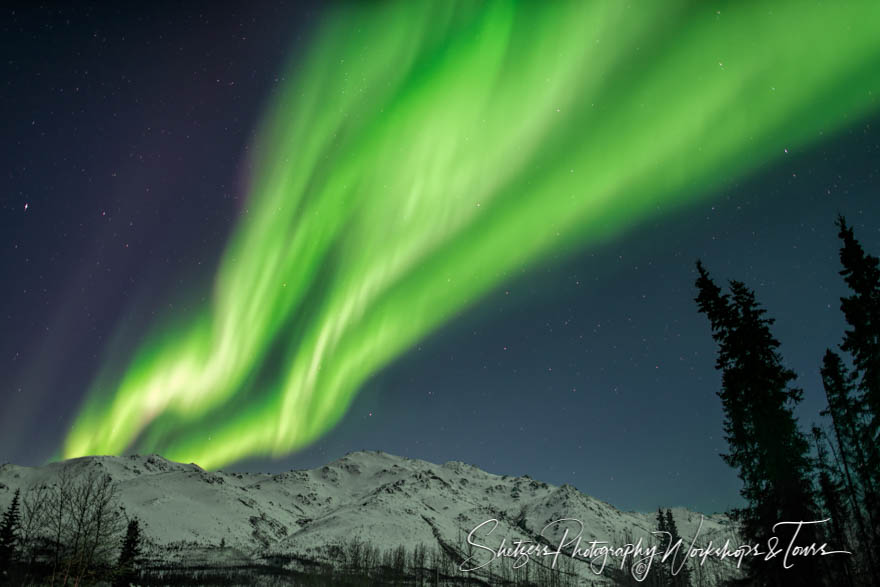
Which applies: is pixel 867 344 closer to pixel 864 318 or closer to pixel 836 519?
pixel 864 318

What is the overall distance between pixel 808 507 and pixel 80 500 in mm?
42940

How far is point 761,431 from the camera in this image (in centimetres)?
2466

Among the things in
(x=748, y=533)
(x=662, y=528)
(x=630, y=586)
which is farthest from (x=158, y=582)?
(x=748, y=533)

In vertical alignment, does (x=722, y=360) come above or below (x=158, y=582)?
above

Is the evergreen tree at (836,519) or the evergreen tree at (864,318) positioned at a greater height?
the evergreen tree at (864,318)

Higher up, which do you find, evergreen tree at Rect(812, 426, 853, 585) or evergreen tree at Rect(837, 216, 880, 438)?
evergreen tree at Rect(837, 216, 880, 438)

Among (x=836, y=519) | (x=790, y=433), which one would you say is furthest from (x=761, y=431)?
(x=836, y=519)

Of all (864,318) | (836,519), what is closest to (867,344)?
(864,318)

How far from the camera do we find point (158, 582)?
18912 centimetres

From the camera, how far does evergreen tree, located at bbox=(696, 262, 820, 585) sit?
77.8 feet

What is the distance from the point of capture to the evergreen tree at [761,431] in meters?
23.7

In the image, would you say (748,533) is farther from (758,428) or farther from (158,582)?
(158,582)

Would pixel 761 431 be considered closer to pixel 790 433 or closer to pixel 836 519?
pixel 790 433

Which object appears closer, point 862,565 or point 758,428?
point 758,428
